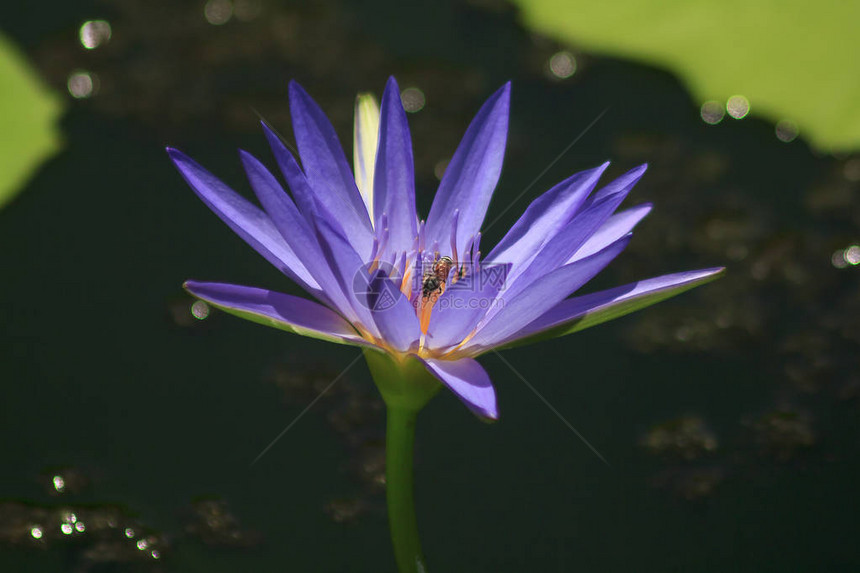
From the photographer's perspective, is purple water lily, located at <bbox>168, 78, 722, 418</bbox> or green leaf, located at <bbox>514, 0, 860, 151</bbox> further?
green leaf, located at <bbox>514, 0, 860, 151</bbox>

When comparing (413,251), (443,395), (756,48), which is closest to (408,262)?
(413,251)

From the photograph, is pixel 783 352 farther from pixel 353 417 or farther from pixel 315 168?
pixel 315 168

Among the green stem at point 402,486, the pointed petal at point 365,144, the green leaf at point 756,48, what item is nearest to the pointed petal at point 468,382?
the green stem at point 402,486

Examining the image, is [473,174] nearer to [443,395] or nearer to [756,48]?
[443,395]

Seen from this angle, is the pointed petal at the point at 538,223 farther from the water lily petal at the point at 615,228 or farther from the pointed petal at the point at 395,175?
the pointed petal at the point at 395,175

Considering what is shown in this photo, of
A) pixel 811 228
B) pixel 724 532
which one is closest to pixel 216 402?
pixel 724 532

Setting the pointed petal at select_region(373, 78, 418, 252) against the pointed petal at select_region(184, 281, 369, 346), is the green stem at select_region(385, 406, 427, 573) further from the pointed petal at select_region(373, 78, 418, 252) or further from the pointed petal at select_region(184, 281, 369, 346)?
the pointed petal at select_region(373, 78, 418, 252)

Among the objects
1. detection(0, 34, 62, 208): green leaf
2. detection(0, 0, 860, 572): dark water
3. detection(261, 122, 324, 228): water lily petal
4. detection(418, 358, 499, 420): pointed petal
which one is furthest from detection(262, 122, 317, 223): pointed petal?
detection(0, 34, 62, 208): green leaf
